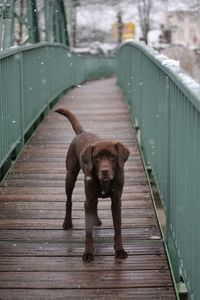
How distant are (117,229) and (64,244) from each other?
1.95 ft

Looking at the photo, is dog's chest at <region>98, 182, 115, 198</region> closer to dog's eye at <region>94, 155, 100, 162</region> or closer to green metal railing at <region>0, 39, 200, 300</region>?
dog's eye at <region>94, 155, 100, 162</region>

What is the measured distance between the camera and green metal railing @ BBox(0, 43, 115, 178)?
7551mm

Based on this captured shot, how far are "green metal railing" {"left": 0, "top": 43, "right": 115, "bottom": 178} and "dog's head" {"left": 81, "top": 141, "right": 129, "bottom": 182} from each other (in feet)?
8.94

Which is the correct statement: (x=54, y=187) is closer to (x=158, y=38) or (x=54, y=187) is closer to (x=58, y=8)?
(x=58, y=8)

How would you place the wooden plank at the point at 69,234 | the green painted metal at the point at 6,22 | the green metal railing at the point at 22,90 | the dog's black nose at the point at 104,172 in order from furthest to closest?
the green painted metal at the point at 6,22, the green metal railing at the point at 22,90, the wooden plank at the point at 69,234, the dog's black nose at the point at 104,172

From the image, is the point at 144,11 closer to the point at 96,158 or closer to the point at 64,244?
the point at 64,244

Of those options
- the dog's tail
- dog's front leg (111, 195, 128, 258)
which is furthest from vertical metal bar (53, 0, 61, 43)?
dog's front leg (111, 195, 128, 258)

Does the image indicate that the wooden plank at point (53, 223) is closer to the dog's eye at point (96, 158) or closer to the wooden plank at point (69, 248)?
the wooden plank at point (69, 248)

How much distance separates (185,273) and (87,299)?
69 cm

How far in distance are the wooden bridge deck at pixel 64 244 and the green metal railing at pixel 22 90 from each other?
0.45 m

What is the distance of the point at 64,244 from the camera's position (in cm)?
541

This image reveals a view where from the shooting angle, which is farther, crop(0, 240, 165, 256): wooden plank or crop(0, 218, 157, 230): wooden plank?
crop(0, 218, 157, 230): wooden plank

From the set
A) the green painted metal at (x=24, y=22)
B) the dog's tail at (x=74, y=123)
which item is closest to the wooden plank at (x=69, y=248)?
the dog's tail at (x=74, y=123)

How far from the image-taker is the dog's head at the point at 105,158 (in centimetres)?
457
